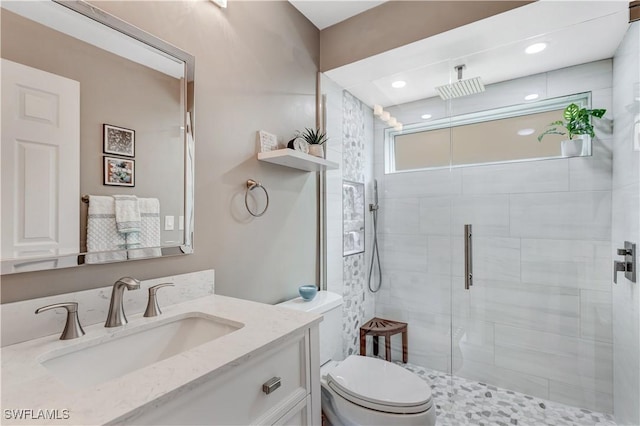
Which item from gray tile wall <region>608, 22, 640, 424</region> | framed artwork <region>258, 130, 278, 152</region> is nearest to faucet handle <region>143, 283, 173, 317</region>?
framed artwork <region>258, 130, 278, 152</region>

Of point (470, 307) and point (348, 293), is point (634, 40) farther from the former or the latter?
point (348, 293)

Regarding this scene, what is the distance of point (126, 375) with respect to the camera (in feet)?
2.11

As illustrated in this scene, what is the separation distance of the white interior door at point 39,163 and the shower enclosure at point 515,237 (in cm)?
201

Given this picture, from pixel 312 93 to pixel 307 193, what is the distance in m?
0.73

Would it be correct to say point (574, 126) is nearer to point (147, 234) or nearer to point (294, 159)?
point (294, 159)

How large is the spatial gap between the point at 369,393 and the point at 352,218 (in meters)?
1.29

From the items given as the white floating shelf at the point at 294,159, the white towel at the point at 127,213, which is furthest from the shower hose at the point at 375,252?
the white towel at the point at 127,213

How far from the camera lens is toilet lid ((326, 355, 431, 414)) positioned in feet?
4.47

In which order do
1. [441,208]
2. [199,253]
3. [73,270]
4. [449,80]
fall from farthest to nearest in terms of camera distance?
[441,208] < [449,80] < [199,253] < [73,270]

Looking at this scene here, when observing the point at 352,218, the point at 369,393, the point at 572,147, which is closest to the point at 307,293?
the point at 369,393

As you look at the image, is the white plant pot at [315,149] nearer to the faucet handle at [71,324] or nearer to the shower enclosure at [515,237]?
the shower enclosure at [515,237]

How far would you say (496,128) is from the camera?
2.28 m

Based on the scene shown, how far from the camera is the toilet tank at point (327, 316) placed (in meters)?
1.75

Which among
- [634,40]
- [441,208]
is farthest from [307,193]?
[634,40]
